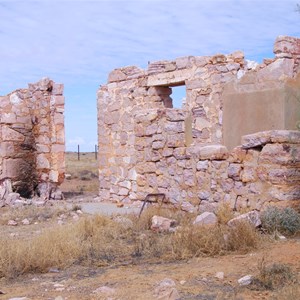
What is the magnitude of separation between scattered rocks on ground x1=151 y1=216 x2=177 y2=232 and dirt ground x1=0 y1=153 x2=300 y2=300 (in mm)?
1789

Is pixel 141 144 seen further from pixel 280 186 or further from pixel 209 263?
pixel 209 263

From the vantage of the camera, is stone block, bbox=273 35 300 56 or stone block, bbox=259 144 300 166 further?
stone block, bbox=273 35 300 56

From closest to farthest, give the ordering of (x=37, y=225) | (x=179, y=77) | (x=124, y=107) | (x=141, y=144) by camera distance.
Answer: (x=37, y=225) < (x=141, y=144) < (x=179, y=77) < (x=124, y=107)

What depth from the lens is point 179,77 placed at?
499 inches

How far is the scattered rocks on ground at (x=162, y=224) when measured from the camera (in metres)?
8.22

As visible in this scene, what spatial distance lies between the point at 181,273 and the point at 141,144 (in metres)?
5.33

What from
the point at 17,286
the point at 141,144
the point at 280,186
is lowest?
the point at 17,286

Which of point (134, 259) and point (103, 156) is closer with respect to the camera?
point (134, 259)

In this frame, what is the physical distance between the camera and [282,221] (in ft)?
24.4

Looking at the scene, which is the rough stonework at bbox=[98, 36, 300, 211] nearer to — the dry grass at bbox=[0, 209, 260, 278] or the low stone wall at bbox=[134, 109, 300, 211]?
the low stone wall at bbox=[134, 109, 300, 211]

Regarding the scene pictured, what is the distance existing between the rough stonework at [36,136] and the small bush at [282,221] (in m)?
8.41

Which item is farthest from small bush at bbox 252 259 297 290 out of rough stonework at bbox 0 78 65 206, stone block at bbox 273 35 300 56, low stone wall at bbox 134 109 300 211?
rough stonework at bbox 0 78 65 206

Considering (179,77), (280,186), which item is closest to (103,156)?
(179,77)

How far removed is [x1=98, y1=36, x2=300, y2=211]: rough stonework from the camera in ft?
26.8
